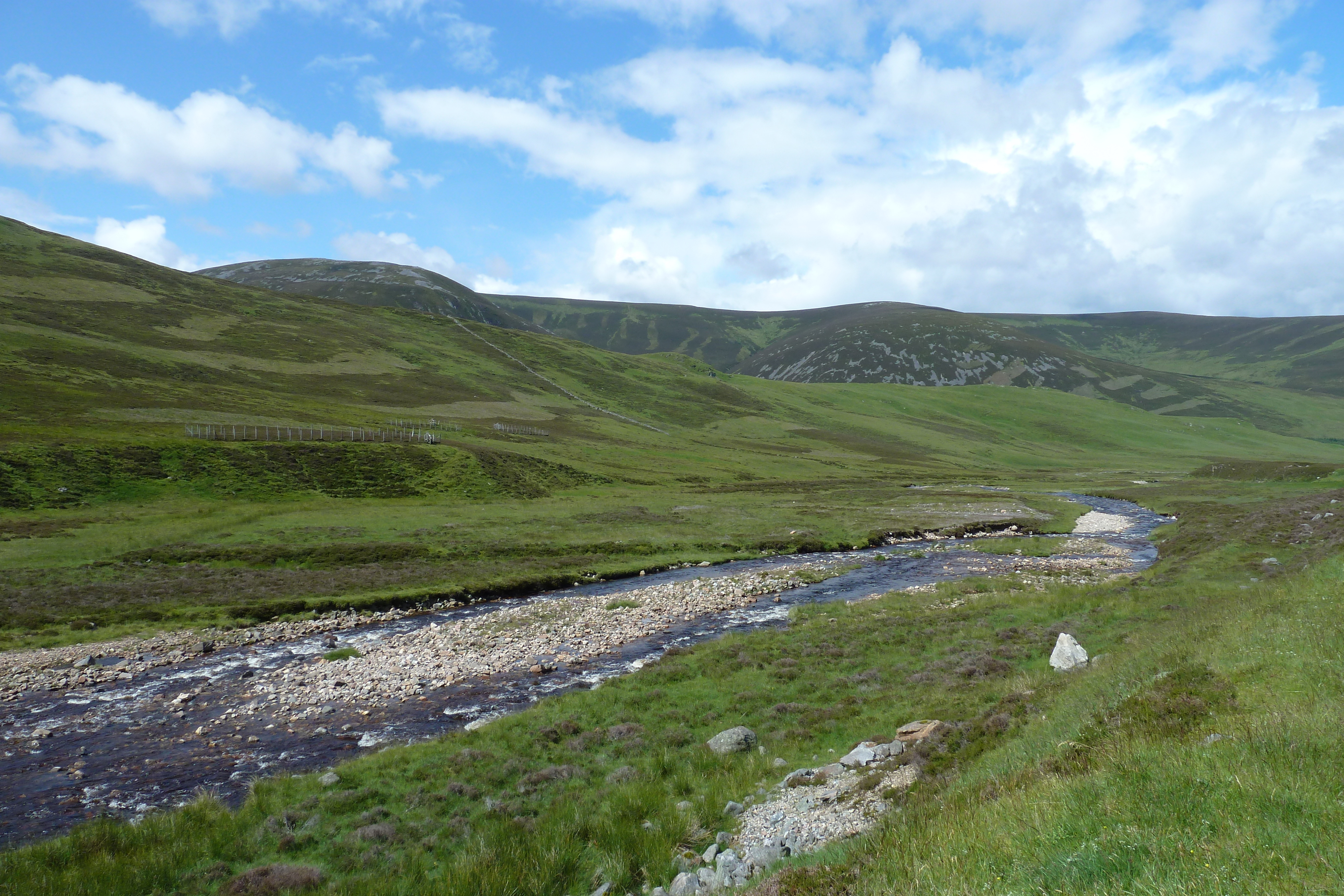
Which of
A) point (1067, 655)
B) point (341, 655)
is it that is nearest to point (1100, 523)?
point (1067, 655)

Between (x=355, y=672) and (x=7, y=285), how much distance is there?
7975 inches

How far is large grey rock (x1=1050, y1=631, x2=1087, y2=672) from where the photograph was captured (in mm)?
19953

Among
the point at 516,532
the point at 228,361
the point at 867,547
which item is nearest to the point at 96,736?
the point at 516,532

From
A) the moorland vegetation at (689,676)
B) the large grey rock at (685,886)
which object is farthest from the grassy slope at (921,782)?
the large grey rock at (685,886)

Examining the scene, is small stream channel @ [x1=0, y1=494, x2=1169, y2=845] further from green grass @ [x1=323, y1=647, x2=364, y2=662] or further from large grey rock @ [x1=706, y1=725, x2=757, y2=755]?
large grey rock @ [x1=706, y1=725, x2=757, y2=755]

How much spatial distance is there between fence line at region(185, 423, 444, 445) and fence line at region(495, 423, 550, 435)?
21182 mm

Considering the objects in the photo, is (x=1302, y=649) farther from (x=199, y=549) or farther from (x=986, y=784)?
(x=199, y=549)

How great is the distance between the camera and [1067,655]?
2036 centimetres

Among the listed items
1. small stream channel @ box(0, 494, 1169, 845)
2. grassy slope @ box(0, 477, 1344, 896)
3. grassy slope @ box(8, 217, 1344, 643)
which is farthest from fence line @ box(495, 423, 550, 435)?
grassy slope @ box(0, 477, 1344, 896)

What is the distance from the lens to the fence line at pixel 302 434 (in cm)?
8125

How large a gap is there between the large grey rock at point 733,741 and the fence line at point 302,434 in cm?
7562

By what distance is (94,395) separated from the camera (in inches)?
3743

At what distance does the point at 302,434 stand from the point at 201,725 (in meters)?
81.0

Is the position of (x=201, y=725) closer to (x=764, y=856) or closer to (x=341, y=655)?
(x=341, y=655)
